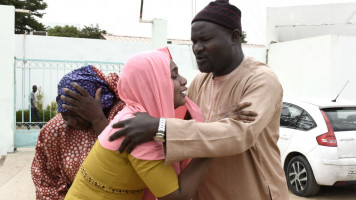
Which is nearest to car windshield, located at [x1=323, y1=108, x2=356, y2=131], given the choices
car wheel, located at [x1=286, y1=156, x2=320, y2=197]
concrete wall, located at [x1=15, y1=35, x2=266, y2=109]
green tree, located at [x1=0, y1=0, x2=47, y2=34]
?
car wheel, located at [x1=286, y1=156, x2=320, y2=197]

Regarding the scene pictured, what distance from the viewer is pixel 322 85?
469 inches

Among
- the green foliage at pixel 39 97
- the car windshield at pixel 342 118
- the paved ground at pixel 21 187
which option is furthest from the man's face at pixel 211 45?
the green foliage at pixel 39 97

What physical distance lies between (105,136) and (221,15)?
78 centimetres

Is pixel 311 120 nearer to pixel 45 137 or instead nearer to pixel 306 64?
pixel 45 137

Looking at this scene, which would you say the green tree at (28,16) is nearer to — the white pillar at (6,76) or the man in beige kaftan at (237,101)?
the white pillar at (6,76)

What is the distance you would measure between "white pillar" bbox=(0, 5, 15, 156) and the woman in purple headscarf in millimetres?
7617

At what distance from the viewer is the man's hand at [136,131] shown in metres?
1.43

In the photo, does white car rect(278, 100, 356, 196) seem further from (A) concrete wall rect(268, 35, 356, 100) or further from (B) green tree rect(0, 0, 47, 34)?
(B) green tree rect(0, 0, 47, 34)

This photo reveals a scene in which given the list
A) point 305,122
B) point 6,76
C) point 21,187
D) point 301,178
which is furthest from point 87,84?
point 6,76

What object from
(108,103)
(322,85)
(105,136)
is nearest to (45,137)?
(108,103)

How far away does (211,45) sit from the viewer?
5.83ft

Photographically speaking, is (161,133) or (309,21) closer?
(161,133)

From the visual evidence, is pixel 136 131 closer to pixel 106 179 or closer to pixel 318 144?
pixel 106 179

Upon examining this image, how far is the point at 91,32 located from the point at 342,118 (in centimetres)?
3741
